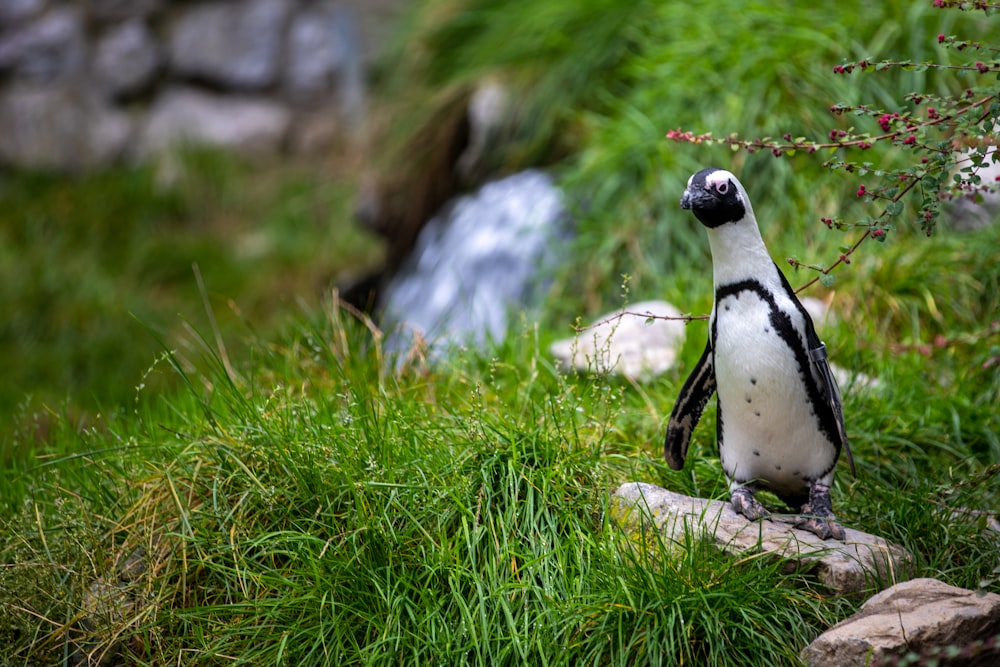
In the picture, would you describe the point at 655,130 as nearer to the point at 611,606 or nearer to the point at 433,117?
the point at 433,117

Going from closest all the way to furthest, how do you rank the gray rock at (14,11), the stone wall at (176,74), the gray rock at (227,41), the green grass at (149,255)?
the green grass at (149,255) → the gray rock at (14,11) → the stone wall at (176,74) → the gray rock at (227,41)

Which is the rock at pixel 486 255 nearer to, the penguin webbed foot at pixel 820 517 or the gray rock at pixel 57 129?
the penguin webbed foot at pixel 820 517

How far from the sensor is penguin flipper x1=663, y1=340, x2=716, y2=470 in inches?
94.6

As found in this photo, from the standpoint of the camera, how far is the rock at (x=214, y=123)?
780 cm

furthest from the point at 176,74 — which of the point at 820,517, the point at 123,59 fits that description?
the point at 820,517

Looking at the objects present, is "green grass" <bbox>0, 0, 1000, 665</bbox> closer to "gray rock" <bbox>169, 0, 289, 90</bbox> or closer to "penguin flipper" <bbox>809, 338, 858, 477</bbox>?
"penguin flipper" <bbox>809, 338, 858, 477</bbox>

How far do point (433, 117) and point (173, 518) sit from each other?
3.66 metres

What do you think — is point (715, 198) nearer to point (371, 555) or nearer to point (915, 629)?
point (915, 629)

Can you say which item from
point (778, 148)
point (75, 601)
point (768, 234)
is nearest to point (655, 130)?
point (768, 234)

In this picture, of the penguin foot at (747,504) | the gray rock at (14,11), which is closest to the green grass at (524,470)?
the penguin foot at (747,504)

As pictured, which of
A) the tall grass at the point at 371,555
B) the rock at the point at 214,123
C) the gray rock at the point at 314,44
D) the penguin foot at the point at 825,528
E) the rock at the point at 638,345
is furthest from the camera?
the gray rock at the point at 314,44

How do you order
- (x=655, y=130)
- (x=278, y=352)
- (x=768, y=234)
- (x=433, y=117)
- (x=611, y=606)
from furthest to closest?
(x=433, y=117)
(x=655, y=130)
(x=768, y=234)
(x=278, y=352)
(x=611, y=606)

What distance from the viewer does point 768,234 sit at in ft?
13.5

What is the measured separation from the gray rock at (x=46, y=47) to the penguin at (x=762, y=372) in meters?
6.68
